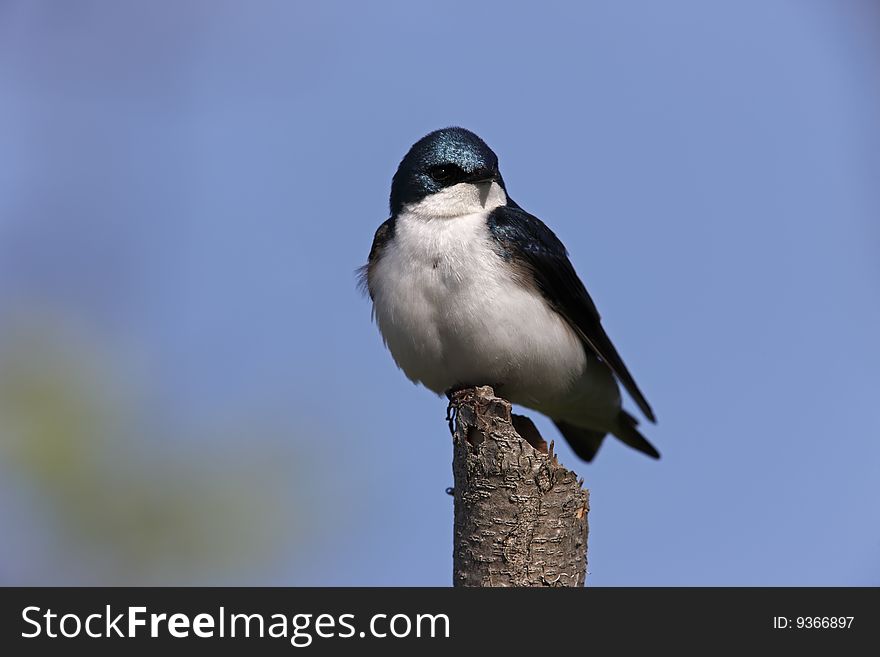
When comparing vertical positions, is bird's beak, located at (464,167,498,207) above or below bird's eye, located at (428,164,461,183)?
below

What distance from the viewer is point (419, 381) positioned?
18.2ft

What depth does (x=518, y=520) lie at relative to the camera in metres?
3.59

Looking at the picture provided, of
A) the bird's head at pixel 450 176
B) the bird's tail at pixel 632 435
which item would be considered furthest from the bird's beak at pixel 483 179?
the bird's tail at pixel 632 435

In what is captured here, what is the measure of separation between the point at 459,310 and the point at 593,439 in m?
1.96

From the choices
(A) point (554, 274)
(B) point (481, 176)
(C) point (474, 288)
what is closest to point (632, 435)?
(A) point (554, 274)

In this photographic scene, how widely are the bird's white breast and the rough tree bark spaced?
1.40 m

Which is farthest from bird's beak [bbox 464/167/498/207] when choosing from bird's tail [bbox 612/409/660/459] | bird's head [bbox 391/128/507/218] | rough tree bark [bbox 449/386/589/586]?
rough tree bark [bbox 449/386/589/586]

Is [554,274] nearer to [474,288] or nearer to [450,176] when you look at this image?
[474,288]

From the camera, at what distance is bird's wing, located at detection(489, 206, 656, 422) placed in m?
5.30

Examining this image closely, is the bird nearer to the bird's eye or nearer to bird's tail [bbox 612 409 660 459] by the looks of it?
the bird's eye

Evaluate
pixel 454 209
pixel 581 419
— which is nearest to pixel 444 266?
pixel 454 209

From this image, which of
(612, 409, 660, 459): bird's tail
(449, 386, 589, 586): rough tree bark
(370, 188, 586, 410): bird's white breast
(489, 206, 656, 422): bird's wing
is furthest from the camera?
(612, 409, 660, 459): bird's tail
